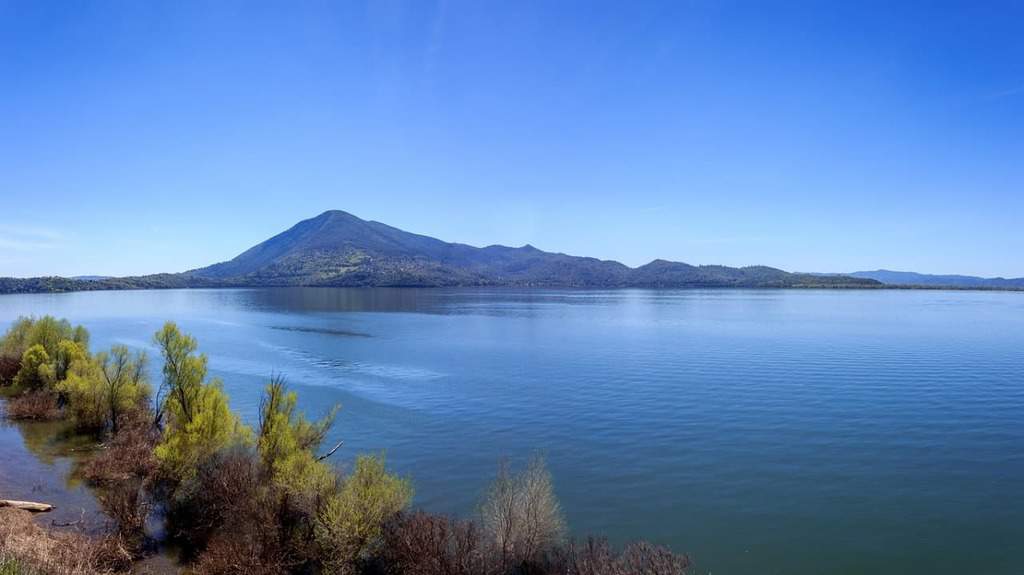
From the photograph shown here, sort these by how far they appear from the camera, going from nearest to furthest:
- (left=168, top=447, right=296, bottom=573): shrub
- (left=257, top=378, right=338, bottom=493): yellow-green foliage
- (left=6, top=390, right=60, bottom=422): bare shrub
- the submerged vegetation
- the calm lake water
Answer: the submerged vegetation, (left=168, top=447, right=296, bottom=573): shrub, (left=257, top=378, right=338, bottom=493): yellow-green foliage, the calm lake water, (left=6, top=390, right=60, bottom=422): bare shrub

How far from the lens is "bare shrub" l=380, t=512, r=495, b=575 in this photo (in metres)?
19.8

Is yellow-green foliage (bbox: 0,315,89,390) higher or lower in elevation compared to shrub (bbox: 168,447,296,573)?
higher

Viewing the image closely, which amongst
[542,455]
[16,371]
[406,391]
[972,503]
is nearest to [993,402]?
[972,503]

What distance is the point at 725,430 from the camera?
1585 inches

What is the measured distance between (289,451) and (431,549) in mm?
9229

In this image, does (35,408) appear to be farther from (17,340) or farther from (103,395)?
(17,340)

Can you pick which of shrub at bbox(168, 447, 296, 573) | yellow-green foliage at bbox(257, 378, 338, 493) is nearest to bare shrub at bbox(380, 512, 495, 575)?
yellow-green foliage at bbox(257, 378, 338, 493)

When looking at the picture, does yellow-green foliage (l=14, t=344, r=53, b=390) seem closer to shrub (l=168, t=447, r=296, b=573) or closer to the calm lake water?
the calm lake water

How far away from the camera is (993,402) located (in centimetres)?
4709

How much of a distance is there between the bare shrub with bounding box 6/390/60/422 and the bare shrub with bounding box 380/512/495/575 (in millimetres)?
38914

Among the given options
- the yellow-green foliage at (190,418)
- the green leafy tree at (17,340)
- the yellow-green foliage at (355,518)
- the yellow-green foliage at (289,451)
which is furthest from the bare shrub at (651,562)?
the green leafy tree at (17,340)

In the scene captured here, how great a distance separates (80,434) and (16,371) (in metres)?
25.8

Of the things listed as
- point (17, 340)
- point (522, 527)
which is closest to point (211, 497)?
point (522, 527)

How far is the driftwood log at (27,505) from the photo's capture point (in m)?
26.6
